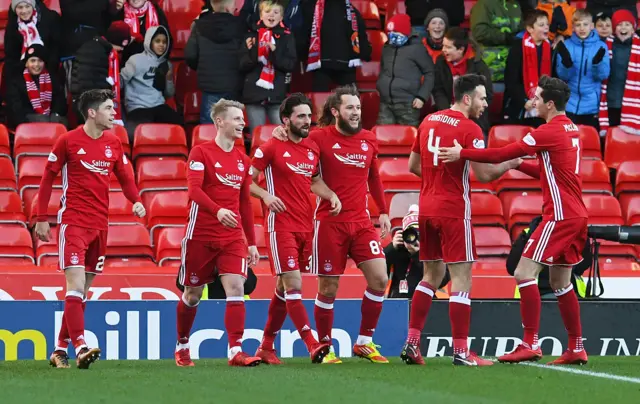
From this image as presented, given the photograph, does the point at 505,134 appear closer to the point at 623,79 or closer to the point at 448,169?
the point at 623,79

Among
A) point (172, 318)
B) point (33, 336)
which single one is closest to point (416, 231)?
point (172, 318)

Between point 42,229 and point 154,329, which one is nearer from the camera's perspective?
point 42,229

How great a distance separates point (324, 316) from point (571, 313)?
1.93 meters

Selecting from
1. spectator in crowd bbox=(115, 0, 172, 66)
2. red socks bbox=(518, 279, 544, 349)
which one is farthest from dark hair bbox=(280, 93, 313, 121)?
spectator in crowd bbox=(115, 0, 172, 66)

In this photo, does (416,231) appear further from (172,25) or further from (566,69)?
(172,25)

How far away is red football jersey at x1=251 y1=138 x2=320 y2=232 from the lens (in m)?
10.6

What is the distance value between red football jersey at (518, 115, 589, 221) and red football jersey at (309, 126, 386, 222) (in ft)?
4.79

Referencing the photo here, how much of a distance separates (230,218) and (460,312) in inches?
72.0

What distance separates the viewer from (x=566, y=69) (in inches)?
639

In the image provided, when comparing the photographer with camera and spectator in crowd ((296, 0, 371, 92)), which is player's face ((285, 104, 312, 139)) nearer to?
the photographer with camera

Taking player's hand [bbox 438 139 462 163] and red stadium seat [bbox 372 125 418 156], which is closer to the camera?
player's hand [bbox 438 139 462 163]

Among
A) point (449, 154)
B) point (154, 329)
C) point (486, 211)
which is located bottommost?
point (154, 329)

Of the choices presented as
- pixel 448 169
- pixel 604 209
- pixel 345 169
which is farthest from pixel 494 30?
pixel 448 169

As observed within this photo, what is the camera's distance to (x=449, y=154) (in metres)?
9.76
